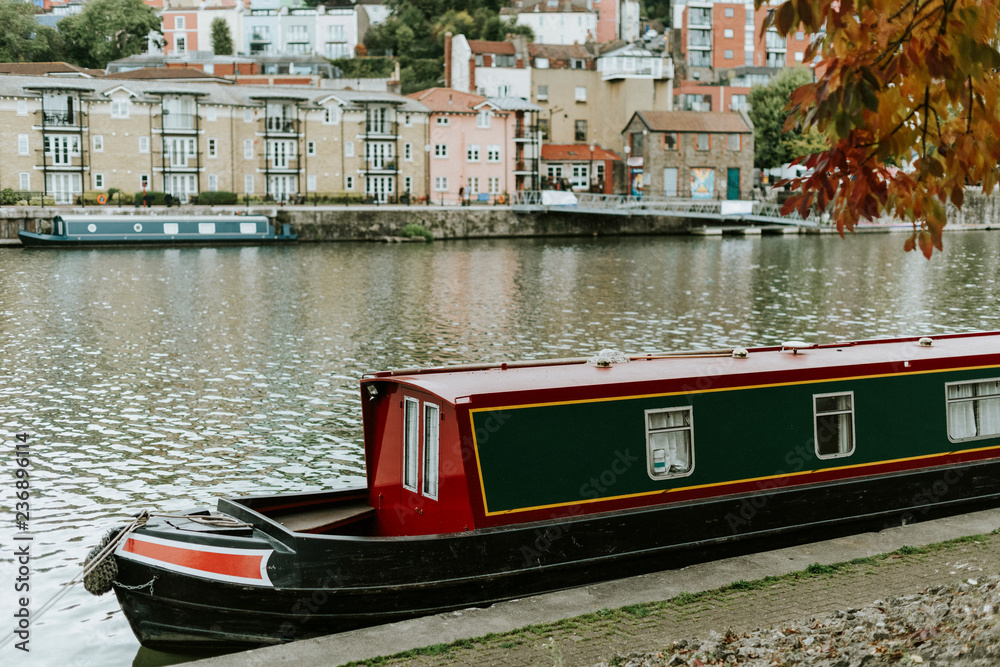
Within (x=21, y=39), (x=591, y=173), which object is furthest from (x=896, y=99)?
(x=21, y=39)

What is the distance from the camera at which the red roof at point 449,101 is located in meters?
88.7

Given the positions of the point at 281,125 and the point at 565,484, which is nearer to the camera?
the point at 565,484

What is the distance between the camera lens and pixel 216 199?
80.5 m

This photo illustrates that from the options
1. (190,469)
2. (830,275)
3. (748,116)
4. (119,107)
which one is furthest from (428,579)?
(748,116)

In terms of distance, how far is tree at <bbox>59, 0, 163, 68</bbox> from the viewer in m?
123

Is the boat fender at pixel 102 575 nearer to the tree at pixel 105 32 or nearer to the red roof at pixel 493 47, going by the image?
→ the red roof at pixel 493 47

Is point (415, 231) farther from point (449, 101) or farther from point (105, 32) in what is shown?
point (105, 32)

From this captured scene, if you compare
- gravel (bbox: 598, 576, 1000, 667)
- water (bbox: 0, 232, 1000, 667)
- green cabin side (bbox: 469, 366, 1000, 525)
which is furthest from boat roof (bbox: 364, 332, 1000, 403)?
water (bbox: 0, 232, 1000, 667)

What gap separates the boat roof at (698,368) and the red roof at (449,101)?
7672 cm

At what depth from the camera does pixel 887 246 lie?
241ft

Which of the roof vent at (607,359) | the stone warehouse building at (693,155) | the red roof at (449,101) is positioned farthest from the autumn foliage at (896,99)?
the stone warehouse building at (693,155)

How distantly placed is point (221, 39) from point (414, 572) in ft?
433

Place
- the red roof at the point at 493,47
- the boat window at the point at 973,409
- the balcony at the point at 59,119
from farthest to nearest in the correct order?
the red roof at the point at 493,47 → the balcony at the point at 59,119 → the boat window at the point at 973,409

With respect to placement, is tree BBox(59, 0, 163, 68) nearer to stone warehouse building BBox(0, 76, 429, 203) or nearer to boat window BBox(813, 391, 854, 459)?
stone warehouse building BBox(0, 76, 429, 203)
